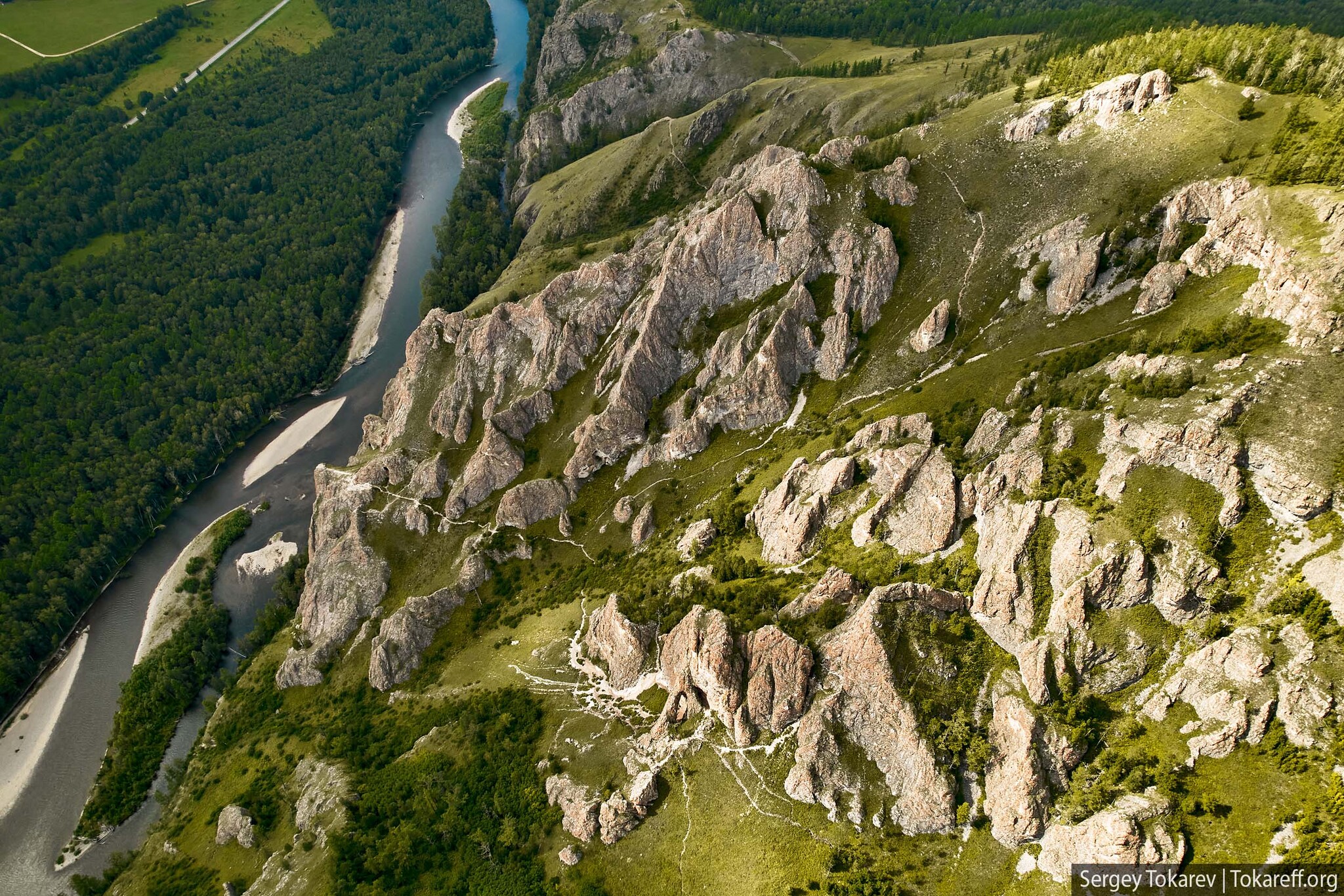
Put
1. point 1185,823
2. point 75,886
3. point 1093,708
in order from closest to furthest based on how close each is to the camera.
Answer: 1. point 1185,823
2. point 1093,708
3. point 75,886

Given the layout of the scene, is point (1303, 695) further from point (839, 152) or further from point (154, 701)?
point (154, 701)

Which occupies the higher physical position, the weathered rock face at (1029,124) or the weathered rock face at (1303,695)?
the weathered rock face at (1029,124)

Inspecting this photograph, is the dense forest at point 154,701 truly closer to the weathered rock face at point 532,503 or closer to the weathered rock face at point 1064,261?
the weathered rock face at point 532,503

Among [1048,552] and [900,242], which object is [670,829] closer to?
[1048,552]

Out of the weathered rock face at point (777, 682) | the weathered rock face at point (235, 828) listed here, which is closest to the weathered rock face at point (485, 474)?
the weathered rock face at point (235, 828)

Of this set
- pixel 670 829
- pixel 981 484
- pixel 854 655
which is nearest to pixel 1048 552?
pixel 981 484

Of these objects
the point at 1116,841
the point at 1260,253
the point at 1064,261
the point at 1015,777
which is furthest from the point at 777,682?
the point at 1260,253
